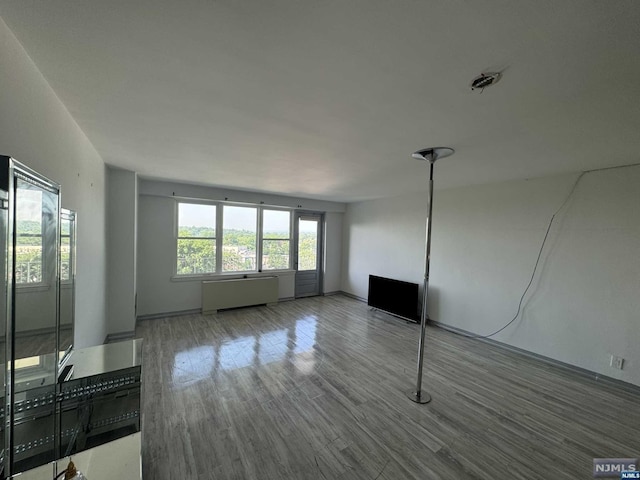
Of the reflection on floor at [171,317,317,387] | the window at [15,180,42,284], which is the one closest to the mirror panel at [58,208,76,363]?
the window at [15,180,42,284]

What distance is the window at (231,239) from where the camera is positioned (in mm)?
4941

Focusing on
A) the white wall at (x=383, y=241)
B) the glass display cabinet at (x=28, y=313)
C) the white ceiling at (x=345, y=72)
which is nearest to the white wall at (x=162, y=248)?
the white ceiling at (x=345, y=72)

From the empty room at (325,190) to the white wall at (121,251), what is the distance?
29mm

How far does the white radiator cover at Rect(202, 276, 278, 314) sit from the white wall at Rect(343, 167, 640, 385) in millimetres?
3073

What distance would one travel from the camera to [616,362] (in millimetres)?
2816

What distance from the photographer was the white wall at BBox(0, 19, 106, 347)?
3.65 ft

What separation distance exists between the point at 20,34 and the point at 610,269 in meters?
5.27

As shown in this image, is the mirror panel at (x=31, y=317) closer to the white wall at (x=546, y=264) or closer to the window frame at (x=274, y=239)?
the window frame at (x=274, y=239)

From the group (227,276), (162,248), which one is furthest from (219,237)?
(162,248)

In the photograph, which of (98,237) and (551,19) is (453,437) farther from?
(98,237)

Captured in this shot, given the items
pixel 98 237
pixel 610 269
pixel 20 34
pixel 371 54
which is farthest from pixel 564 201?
pixel 98 237

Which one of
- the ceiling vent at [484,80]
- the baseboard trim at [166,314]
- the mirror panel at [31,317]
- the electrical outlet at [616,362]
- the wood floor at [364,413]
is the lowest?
the wood floor at [364,413]

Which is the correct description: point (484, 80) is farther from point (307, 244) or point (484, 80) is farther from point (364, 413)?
point (307, 244)

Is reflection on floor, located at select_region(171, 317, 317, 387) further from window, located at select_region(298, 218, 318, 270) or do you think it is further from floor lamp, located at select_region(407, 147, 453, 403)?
window, located at select_region(298, 218, 318, 270)
